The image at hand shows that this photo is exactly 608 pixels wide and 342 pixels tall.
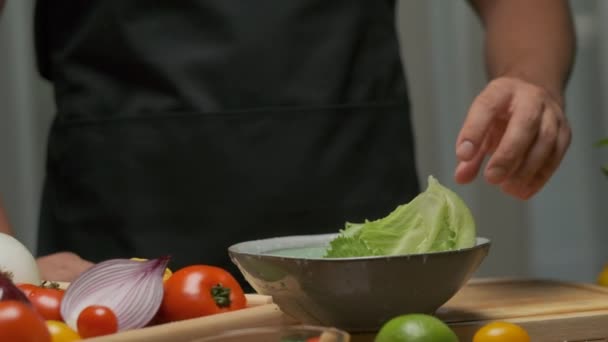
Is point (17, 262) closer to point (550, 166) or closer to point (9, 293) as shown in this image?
point (9, 293)

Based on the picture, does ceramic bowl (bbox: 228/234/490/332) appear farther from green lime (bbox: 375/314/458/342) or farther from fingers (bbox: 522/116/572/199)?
fingers (bbox: 522/116/572/199)

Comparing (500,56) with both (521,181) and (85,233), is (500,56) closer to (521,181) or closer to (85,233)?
(521,181)

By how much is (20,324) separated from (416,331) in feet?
0.84

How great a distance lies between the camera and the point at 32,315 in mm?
602

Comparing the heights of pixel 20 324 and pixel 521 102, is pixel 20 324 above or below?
below

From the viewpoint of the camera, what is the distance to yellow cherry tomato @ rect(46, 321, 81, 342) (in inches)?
26.4

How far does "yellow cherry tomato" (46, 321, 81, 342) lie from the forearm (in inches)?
30.9

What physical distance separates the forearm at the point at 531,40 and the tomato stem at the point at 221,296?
64 centimetres

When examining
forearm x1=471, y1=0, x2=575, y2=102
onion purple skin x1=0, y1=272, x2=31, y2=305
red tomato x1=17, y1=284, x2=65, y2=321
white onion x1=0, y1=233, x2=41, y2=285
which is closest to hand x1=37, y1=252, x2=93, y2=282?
white onion x1=0, y1=233, x2=41, y2=285

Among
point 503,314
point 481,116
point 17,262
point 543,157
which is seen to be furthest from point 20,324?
point 543,157

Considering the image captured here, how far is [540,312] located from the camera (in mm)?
898

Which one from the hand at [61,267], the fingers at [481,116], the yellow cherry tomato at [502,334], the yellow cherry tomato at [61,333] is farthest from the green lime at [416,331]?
the hand at [61,267]

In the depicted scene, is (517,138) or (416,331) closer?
(416,331)

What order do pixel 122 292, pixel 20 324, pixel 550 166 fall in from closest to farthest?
pixel 20 324
pixel 122 292
pixel 550 166
